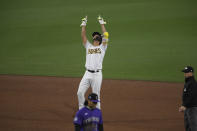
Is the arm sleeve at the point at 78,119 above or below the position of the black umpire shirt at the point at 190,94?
below

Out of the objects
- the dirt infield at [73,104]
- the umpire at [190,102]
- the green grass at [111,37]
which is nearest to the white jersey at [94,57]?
the dirt infield at [73,104]

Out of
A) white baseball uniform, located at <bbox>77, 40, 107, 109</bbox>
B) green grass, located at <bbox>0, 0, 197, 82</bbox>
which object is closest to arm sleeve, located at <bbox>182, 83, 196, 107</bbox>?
white baseball uniform, located at <bbox>77, 40, 107, 109</bbox>

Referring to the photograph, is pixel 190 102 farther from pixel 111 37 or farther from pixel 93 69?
pixel 111 37

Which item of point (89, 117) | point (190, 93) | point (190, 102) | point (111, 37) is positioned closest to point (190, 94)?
point (190, 93)

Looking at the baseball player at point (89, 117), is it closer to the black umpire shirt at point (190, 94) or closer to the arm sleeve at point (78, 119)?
the arm sleeve at point (78, 119)

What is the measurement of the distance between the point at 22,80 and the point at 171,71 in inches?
213

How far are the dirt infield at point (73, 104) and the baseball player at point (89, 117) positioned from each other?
8.22 feet

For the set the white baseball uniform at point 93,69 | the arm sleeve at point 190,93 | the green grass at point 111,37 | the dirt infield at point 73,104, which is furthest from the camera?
the green grass at point 111,37

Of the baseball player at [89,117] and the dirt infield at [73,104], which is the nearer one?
the baseball player at [89,117]

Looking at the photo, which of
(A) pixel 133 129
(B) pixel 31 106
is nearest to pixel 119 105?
(A) pixel 133 129

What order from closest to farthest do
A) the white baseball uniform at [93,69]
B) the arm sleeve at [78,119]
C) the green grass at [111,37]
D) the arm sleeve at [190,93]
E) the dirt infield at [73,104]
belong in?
the arm sleeve at [78,119] < the arm sleeve at [190,93] < the white baseball uniform at [93,69] < the dirt infield at [73,104] < the green grass at [111,37]

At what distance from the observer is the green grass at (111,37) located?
12242 mm

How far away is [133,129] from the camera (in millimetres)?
7070

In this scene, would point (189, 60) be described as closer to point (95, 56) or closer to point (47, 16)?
Result: point (95, 56)
